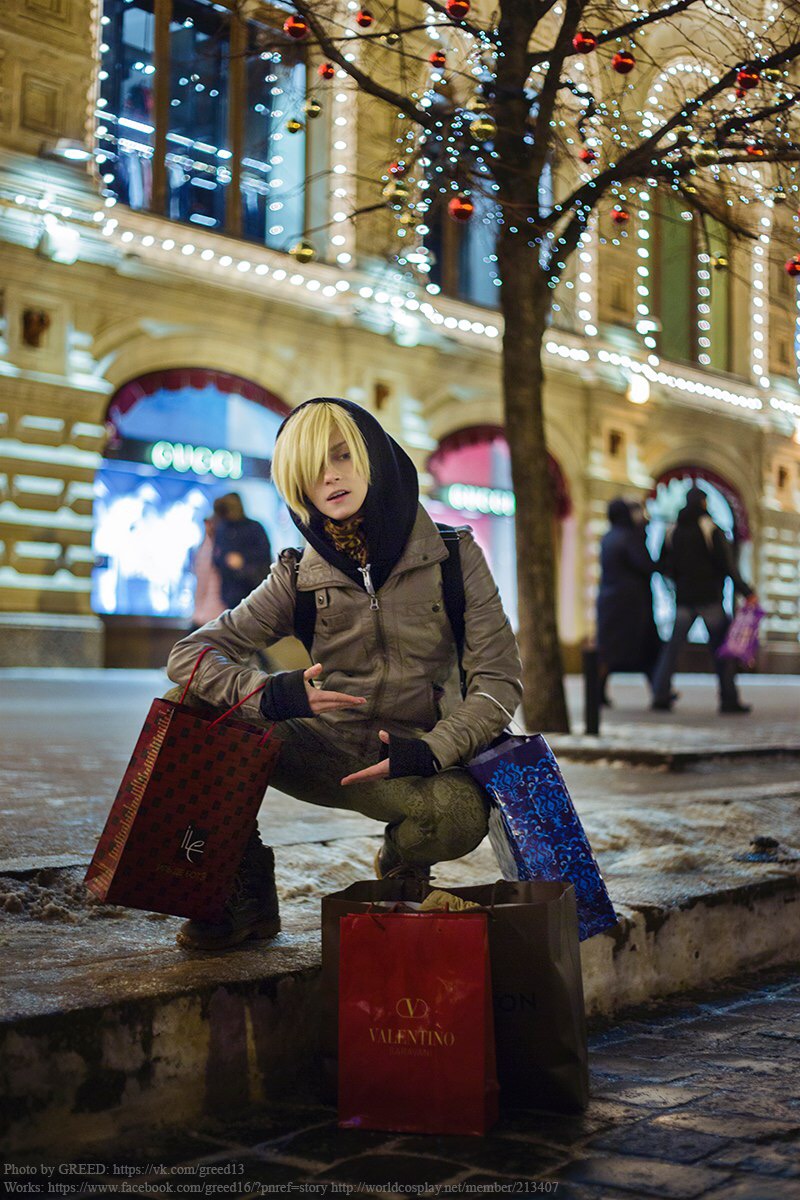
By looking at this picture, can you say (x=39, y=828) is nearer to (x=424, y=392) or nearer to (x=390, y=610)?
(x=390, y=610)

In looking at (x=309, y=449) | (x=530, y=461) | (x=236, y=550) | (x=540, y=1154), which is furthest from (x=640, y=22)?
(x=236, y=550)

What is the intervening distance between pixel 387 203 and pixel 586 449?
15.1 m

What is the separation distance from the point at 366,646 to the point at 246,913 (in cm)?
65

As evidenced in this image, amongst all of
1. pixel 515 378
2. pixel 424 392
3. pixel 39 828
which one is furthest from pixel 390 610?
pixel 424 392

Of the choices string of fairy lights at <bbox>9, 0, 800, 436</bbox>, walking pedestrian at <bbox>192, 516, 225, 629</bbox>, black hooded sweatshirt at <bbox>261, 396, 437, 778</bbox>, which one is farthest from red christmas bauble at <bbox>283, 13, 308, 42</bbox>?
walking pedestrian at <bbox>192, 516, 225, 629</bbox>

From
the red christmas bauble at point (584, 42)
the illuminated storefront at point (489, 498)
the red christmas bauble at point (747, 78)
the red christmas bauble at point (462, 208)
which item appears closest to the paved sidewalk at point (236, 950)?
the red christmas bauble at point (462, 208)

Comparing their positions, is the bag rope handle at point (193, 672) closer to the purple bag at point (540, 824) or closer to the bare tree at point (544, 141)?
the purple bag at point (540, 824)

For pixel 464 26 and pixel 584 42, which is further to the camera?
pixel 464 26

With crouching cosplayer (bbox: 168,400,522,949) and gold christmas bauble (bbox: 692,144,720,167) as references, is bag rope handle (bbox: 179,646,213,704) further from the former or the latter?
gold christmas bauble (bbox: 692,144,720,167)

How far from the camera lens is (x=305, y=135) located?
18.7 metres

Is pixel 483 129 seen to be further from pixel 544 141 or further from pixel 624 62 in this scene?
pixel 544 141

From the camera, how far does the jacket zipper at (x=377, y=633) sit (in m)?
3.18

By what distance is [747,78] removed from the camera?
→ 21.1ft

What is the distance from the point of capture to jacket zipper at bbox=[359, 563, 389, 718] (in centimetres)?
318
